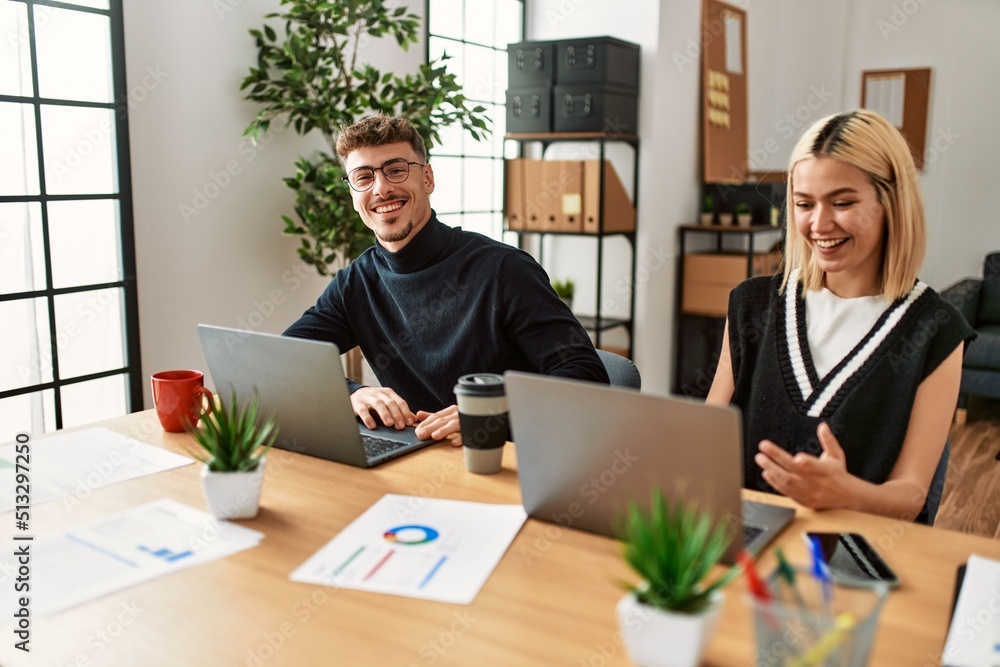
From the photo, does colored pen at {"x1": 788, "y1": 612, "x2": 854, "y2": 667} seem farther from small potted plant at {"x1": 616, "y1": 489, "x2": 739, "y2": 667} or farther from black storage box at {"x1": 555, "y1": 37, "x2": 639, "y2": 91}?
black storage box at {"x1": 555, "y1": 37, "x2": 639, "y2": 91}

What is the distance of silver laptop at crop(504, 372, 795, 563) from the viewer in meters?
1.06

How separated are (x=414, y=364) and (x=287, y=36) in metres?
1.78

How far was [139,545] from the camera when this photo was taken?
47.0 inches

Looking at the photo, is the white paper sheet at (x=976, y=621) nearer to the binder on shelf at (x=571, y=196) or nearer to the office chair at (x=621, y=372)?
the office chair at (x=621, y=372)

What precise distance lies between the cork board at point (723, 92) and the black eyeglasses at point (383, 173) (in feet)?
10.8

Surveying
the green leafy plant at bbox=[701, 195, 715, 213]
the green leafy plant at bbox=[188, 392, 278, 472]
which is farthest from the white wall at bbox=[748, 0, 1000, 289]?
the green leafy plant at bbox=[188, 392, 278, 472]

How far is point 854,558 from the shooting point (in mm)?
1124

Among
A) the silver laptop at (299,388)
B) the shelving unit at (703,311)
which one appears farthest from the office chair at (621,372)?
the shelving unit at (703,311)

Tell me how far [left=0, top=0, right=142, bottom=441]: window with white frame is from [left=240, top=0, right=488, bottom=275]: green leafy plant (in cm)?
50

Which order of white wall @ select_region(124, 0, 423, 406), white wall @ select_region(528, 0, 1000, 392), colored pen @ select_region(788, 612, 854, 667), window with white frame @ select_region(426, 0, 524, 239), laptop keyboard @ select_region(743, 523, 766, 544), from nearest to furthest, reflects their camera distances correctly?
colored pen @ select_region(788, 612, 854, 667) → laptop keyboard @ select_region(743, 523, 766, 544) → white wall @ select_region(124, 0, 423, 406) → window with white frame @ select_region(426, 0, 524, 239) → white wall @ select_region(528, 0, 1000, 392)

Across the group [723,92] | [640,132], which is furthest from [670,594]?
[723,92]

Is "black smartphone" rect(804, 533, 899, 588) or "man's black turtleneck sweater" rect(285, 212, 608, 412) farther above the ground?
"man's black turtleneck sweater" rect(285, 212, 608, 412)

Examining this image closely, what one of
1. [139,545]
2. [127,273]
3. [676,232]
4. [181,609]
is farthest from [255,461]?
[676,232]

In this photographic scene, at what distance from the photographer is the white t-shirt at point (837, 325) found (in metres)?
1.65
